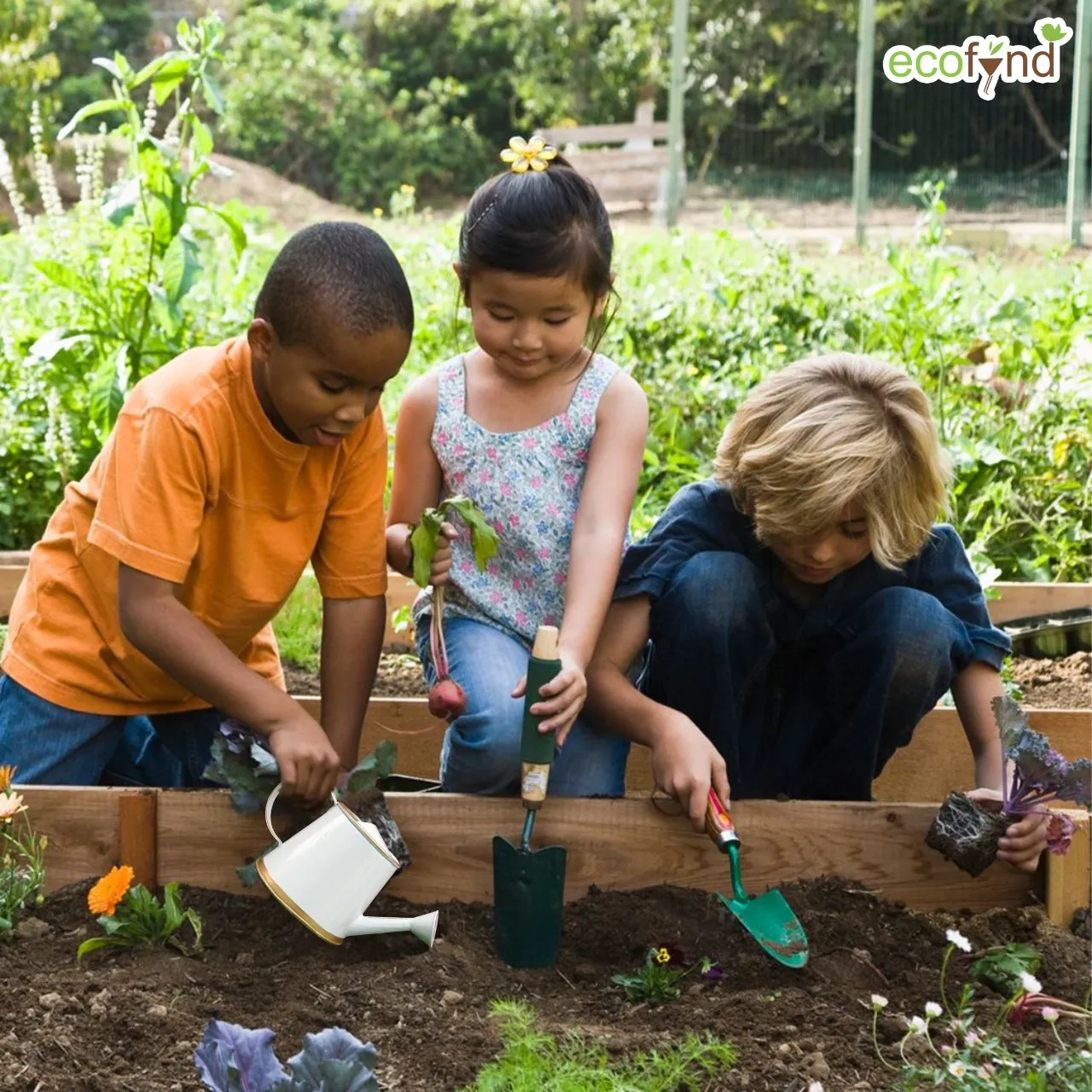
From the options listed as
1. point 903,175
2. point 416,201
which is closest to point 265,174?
point 416,201

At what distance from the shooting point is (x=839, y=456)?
7.76ft

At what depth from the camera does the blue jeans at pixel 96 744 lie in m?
2.60

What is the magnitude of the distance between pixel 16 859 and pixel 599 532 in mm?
1069

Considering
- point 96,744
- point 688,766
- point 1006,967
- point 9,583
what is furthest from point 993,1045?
point 9,583

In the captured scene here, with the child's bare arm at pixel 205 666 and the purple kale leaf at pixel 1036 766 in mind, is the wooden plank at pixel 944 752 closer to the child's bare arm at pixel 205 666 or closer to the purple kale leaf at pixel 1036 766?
the purple kale leaf at pixel 1036 766

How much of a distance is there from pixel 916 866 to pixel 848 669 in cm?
38

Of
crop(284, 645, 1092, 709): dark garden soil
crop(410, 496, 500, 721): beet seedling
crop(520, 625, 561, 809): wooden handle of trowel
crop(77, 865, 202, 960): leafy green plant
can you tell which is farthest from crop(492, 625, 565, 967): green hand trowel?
crop(284, 645, 1092, 709): dark garden soil

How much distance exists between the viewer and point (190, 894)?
92.6 inches

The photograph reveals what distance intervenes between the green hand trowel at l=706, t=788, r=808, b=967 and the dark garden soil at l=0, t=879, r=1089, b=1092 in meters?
0.04

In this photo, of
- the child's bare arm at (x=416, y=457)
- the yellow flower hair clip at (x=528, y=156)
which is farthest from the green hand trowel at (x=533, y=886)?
the yellow flower hair clip at (x=528, y=156)

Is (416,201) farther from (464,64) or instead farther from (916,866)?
(916,866)

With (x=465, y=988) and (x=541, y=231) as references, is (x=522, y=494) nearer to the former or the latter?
(x=541, y=231)

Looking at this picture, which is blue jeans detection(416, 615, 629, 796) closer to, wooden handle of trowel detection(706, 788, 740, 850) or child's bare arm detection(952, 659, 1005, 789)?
wooden handle of trowel detection(706, 788, 740, 850)

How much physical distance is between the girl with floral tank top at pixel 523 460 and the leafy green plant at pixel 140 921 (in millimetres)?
550
